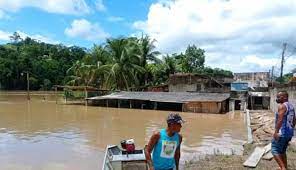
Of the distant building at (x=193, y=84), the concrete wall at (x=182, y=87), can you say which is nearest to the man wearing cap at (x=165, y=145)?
the distant building at (x=193, y=84)

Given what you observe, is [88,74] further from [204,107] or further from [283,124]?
[283,124]

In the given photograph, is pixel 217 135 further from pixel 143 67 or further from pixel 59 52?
pixel 59 52

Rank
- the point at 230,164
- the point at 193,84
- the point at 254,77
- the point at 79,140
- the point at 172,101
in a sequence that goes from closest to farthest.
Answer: the point at 230,164 → the point at 79,140 → the point at 172,101 → the point at 193,84 → the point at 254,77

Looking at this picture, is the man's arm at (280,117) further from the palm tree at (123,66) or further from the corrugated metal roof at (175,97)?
the palm tree at (123,66)

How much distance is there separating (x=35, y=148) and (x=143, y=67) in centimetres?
2811

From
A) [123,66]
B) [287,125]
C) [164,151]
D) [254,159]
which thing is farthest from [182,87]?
[164,151]

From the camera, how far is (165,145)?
4.20 meters

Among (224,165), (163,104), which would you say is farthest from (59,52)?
(224,165)

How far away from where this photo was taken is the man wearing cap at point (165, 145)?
4.12 m

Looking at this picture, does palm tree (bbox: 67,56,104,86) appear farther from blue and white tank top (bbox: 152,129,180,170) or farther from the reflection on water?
blue and white tank top (bbox: 152,129,180,170)

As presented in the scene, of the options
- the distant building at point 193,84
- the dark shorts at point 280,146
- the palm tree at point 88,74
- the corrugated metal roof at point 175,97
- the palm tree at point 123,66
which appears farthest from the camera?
the palm tree at point 88,74

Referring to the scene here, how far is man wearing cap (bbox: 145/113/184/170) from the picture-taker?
4.12 metres

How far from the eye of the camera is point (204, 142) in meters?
15.4

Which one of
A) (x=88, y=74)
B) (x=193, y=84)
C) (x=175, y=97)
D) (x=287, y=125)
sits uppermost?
(x=88, y=74)
